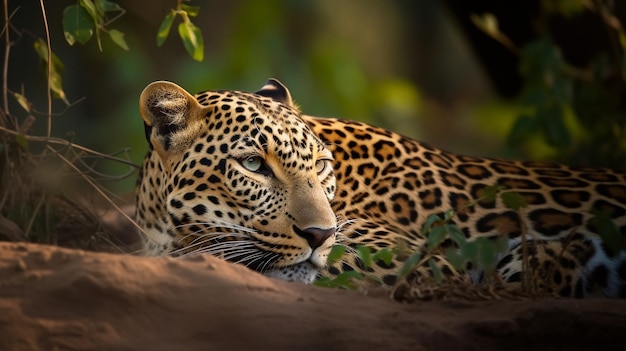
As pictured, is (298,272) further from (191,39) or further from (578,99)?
(578,99)

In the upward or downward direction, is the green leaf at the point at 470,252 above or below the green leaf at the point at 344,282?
→ above

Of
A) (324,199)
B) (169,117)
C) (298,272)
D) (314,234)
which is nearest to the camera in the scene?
(314,234)

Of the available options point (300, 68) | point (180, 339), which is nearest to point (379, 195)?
point (180, 339)

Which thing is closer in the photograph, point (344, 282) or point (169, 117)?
point (344, 282)

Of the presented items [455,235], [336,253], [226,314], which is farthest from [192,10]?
[226,314]

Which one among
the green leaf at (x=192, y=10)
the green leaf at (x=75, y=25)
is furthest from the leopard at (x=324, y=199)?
the green leaf at (x=75, y=25)

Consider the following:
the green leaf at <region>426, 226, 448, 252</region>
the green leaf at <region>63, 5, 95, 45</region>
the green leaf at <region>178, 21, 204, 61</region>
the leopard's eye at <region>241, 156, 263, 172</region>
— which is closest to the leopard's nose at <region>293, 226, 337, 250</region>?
the leopard's eye at <region>241, 156, 263, 172</region>

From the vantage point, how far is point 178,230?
222 inches

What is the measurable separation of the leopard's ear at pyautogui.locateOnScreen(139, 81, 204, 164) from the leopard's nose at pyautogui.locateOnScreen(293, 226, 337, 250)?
833mm

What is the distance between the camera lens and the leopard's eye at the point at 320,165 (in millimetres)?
5852

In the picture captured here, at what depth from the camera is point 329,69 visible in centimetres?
1376

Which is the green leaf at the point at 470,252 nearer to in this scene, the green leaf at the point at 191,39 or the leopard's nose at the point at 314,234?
the leopard's nose at the point at 314,234

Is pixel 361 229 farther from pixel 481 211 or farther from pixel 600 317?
pixel 600 317

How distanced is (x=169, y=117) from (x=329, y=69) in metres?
8.20
